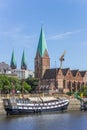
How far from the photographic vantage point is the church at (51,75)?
182750 millimetres

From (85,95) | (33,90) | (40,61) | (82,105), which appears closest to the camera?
(82,105)

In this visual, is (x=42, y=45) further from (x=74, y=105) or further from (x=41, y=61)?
(x=74, y=105)

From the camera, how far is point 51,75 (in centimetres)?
18588

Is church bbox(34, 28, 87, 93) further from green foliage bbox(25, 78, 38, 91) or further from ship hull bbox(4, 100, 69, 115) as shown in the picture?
ship hull bbox(4, 100, 69, 115)

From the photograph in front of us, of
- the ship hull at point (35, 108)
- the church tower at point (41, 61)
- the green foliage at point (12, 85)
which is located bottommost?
the ship hull at point (35, 108)

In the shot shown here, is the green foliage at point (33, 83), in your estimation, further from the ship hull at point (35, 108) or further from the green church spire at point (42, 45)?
the ship hull at point (35, 108)

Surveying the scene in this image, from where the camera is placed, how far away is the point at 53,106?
10631 centimetres

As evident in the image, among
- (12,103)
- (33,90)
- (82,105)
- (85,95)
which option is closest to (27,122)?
(12,103)

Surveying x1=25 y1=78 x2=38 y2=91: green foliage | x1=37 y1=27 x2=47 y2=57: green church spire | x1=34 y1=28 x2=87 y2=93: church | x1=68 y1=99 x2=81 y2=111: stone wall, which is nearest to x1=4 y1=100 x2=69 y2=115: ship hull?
x1=68 y1=99 x2=81 y2=111: stone wall

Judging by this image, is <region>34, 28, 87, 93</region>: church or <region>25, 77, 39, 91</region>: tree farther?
<region>34, 28, 87, 93</region>: church

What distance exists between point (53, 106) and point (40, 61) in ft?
290

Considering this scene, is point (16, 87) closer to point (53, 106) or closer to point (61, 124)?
point (53, 106)

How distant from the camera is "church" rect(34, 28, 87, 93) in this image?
600 feet

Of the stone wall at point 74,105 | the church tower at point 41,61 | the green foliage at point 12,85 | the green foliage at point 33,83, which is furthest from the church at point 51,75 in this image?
the stone wall at point 74,105
